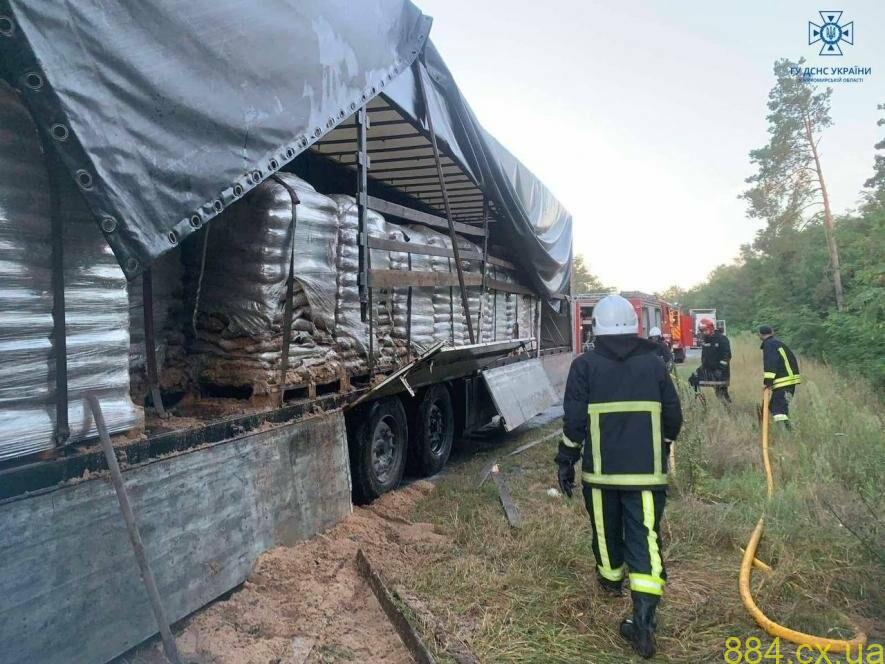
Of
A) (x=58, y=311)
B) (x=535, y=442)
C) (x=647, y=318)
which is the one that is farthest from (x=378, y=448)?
(x=647, y=318)

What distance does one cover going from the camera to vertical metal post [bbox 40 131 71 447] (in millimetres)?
2439

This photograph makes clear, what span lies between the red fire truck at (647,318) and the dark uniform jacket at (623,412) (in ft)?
31.3

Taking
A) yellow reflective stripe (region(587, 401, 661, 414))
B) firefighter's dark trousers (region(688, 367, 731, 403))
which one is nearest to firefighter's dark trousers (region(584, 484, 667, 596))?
yellow reflective stripe (region(587, 401, 661, 414))

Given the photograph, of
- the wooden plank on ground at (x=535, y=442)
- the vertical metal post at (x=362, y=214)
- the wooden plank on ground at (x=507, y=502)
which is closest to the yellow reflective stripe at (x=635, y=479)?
the wooden plank on ground at (x=507, y=502)

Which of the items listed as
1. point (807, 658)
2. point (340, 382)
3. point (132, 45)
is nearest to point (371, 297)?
point (340, 382)

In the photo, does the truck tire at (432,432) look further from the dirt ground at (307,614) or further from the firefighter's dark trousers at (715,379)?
the firefighter's dark trousers at (715,379)

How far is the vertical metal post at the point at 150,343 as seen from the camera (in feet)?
11.5

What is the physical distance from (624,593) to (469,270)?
457 cm

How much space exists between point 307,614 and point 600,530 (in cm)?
163

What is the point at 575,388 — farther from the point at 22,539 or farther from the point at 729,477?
the point at 729,477

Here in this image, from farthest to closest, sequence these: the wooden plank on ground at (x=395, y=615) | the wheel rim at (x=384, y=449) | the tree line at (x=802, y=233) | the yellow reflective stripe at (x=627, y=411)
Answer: the tree line at (x=802, y=233)
the wheel rim at (x=384, y=449)
the yellow reflective stripe at (x=627, y=411)
the wooden plank on ground at (x=395, y=615)

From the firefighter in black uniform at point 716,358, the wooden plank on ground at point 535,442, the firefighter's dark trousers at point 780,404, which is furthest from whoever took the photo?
the firefighter in black uniform at point 716,358

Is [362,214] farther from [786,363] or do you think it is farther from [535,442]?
[786,363]

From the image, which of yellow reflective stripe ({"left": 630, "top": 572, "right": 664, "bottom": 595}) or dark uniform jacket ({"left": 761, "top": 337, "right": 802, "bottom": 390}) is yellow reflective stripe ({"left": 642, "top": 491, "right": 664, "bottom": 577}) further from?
dark uniform jacket ({"left": 761, "top": 337, "right": 802, "bottom": 390})
